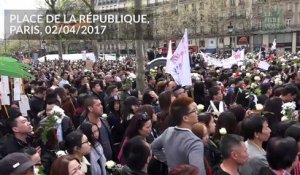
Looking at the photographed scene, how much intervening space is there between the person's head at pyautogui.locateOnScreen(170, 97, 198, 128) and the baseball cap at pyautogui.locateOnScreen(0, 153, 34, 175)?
1.57m

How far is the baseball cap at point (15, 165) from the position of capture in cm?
391

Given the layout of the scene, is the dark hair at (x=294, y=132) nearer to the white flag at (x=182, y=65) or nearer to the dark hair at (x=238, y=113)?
the dark hair at (x=238, y=113)

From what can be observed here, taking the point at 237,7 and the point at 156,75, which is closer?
the point at 156,75

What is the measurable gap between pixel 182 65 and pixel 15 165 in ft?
18.6

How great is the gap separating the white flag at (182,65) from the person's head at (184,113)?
410 cm

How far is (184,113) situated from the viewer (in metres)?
4.72

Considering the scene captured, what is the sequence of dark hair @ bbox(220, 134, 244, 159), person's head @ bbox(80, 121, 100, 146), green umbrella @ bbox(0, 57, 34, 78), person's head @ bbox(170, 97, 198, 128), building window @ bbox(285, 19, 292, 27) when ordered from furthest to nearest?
building window @ bbox(285, 19, 292, 27), green umbrella @ bbox(0, 57, 34, 78), person's head @ bbox(80, 121, 100, 146), person's head @ bbox(170, 97, 198, 128), dark hair @ bbox(220, 134, 244, 159)

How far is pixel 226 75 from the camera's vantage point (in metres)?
13.5

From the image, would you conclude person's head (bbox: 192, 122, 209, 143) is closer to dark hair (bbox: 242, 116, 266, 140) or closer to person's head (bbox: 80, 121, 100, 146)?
dark hair (bbox: 242, 116, 266, 140)

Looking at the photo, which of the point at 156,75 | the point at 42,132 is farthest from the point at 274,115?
the point at 156,75

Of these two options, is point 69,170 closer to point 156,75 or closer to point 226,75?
point 226,75

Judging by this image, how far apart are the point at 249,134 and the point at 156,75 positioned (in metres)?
10.2

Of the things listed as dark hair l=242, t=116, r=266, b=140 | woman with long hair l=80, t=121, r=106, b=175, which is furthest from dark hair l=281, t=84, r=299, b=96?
woman with long hair l=80, t=121, r=106, b=175

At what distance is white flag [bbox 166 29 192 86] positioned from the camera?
892cm
